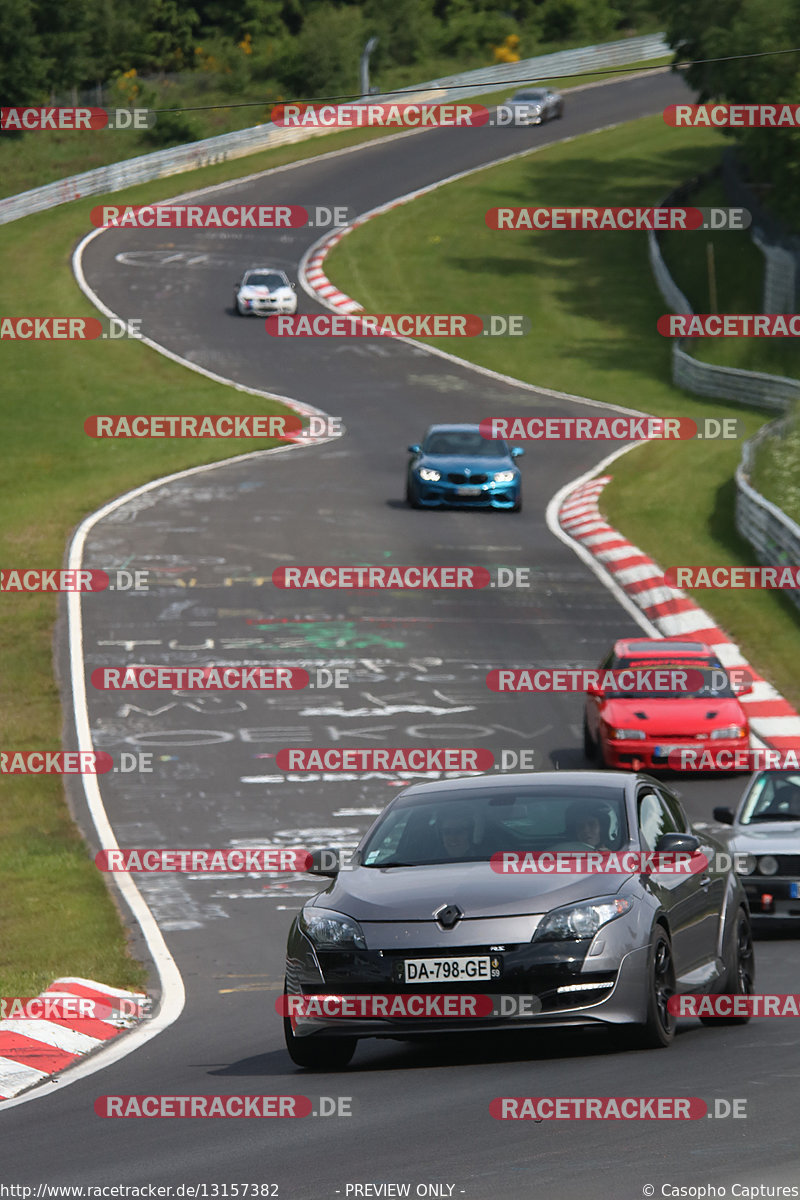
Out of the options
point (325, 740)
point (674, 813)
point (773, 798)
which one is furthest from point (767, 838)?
point (325, 740)

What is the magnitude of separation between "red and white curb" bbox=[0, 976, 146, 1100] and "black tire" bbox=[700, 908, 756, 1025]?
3365mm

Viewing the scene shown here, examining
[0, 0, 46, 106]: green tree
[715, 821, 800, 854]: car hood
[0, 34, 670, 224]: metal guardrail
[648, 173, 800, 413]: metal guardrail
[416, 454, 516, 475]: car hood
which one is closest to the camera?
[715, 821, 800, 854]: car hood

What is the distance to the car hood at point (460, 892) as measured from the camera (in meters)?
9.02

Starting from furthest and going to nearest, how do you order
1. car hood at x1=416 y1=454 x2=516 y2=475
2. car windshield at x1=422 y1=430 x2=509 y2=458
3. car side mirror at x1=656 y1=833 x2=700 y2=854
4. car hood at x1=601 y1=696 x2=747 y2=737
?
car windshield at x1=422 y1=430 x2=509 y2=458 < car hood at x1=416 y1=454 x2=516 y2=475 < car hood at x1=601 y1=696 x2=747 y2=737 < car side mirror at x1=656 y1=833 x2=700 y2=854

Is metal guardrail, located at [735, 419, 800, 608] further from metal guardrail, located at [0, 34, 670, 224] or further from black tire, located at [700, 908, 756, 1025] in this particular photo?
metal guardrail, located at [0, 34, 670, 224]

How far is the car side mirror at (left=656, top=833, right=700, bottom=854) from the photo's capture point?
956 centimetres

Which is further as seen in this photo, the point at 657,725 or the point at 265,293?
the point at 265,293

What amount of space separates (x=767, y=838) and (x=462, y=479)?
18870 mm

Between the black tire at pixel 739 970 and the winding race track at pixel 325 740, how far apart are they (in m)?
0.20

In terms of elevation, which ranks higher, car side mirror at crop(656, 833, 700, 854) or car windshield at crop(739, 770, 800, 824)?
car side mirror at crop(656, 833, 700, 854)

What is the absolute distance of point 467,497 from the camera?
3428cm

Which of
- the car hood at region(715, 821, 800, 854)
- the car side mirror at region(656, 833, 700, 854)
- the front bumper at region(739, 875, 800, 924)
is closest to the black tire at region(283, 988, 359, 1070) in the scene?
the car side mirror at region(656, 833, 700, 854)

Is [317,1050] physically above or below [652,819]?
below

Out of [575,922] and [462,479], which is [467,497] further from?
[575,922]
